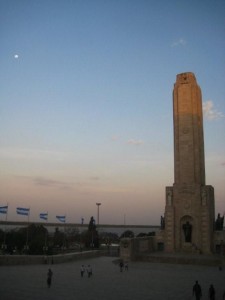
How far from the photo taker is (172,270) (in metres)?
27.2

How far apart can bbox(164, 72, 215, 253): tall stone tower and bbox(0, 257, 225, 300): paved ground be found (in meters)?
10.3

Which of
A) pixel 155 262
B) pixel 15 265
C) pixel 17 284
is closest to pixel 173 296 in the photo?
pixel 17 284

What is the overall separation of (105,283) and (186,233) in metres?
19.9

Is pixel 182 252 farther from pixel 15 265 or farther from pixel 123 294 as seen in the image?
pixel 123 294

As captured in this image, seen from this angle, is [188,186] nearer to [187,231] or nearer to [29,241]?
[187,231]

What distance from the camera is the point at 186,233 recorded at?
38375 mm

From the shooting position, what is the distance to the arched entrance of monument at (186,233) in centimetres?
3801

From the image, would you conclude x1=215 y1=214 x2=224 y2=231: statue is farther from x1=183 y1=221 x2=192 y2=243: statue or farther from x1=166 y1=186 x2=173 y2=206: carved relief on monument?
x1=166 y1=186 x2=173 y2=206: carved relief on monument

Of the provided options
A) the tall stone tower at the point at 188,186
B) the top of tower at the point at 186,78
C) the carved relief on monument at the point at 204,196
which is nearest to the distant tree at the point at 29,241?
the tall stone tower at the point at 188,186

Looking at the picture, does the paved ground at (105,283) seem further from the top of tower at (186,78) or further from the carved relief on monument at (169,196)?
the top of tower at (186,78)

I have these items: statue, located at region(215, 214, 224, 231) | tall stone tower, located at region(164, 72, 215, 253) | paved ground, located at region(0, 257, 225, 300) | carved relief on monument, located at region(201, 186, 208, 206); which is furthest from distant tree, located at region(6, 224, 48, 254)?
statue, located at region(215, 214, 224, 231)

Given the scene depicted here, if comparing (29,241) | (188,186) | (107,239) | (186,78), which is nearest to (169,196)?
(188,186)

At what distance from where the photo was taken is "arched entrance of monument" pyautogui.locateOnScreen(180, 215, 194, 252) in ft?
125

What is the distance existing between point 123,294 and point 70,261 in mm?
14905
